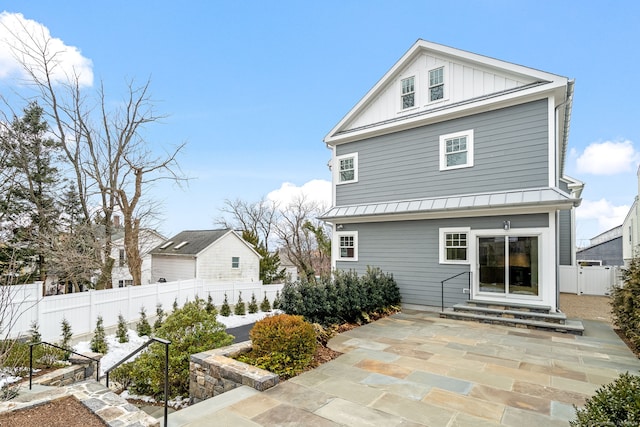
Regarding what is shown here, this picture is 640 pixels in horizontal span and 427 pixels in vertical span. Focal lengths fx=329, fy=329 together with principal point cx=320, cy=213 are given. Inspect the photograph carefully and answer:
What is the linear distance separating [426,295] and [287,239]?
2253 cm

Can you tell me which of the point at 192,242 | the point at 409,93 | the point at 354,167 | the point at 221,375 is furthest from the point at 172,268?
the point at 221,375

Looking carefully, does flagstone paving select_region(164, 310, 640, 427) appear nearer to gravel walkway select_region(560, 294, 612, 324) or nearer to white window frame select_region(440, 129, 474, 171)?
gravel walkway select_region(560, 294, 612, 324)

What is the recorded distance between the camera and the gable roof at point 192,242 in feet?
72.3

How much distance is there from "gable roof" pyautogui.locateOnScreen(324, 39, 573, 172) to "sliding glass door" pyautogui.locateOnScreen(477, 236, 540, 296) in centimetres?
384

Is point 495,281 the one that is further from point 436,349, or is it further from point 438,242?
point 436,349

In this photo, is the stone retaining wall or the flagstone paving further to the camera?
the stone retaining wall

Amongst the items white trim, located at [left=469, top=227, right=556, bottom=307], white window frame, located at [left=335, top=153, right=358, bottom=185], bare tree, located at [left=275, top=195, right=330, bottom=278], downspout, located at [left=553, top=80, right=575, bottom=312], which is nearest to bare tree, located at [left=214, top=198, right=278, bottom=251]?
bare tree, located at [left=275, top=195, right=330, bottom=278]

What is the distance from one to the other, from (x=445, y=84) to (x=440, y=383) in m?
8.82

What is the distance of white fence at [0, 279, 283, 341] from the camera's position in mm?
8734

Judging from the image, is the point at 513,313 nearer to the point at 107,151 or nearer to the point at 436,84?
the point at 436,84

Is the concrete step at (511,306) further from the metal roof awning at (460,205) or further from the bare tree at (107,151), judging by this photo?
the bare tree at (107,151)

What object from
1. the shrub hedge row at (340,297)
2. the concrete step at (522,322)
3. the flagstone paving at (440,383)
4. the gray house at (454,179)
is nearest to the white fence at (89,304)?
the shrub hedge row at (340,297)

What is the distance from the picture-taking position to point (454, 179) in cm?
987

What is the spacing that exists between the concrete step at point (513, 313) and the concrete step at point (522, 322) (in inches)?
4.2
